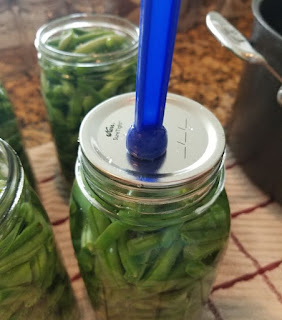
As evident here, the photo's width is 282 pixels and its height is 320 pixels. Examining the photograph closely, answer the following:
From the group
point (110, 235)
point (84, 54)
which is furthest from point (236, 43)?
point (110, 235)

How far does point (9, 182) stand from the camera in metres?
0.31

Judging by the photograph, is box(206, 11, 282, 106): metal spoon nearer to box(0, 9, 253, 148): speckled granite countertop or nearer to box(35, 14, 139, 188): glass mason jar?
box(35, 14, 139, 188): glass mason jar

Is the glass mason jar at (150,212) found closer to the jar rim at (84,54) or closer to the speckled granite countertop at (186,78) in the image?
the jar rim at (84,54)

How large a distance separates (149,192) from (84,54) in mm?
237

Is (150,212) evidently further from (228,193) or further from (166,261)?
(228,193)

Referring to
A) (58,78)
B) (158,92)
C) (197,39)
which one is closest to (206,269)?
(158,92)

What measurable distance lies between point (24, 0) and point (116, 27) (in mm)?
295

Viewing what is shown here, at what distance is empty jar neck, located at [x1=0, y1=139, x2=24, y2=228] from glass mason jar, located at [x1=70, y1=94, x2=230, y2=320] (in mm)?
53

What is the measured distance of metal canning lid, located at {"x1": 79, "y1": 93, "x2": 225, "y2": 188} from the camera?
319 millimetres

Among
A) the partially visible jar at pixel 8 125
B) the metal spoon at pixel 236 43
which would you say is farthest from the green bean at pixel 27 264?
the metal spoon at pixel 236 43

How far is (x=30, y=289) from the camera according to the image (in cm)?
35

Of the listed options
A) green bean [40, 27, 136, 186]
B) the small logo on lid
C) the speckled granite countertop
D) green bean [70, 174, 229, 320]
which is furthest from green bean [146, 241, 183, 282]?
the speckled granite countertop

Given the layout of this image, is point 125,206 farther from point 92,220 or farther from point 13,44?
point 13,44

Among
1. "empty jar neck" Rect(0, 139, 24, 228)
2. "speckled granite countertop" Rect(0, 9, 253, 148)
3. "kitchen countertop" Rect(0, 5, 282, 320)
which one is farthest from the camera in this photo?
"speckled granite countertop" Rect(0, 9, 253, 148)
